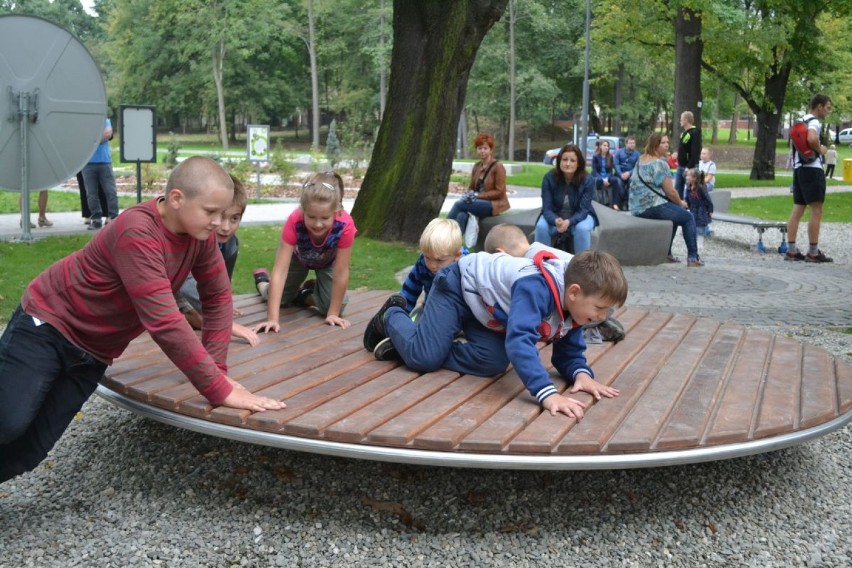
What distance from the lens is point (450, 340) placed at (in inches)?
169

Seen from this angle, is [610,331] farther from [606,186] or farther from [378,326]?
[606,186]

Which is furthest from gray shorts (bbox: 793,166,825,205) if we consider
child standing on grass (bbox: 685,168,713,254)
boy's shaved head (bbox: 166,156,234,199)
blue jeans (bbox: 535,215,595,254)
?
boy's shaved head (bbox: 166,156,234,199)

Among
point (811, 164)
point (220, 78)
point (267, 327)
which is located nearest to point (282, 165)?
point (811, 164)

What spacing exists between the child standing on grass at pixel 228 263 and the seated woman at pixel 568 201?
469 cm

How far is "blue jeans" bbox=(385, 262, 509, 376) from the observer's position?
13.9 feet

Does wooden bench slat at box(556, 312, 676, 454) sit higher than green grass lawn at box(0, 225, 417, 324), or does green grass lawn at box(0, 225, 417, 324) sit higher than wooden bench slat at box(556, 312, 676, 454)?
wooden bench slat at box(556, 312, 676, 454)

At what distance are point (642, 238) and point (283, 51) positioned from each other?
180 ft

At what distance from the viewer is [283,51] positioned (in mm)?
62312

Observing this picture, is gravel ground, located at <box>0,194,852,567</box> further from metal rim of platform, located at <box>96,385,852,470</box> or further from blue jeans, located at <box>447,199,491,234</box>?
blue jeans, located at <box>447,199,491,234</box>

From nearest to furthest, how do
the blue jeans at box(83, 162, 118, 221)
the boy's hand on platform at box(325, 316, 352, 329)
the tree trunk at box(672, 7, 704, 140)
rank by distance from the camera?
1. the boy's hand on platform at box(325, 316, 352, 329)
2. the blue jeans at box(83, 162, 118, 221)
3. the tree trunk at box(672, 7, 704, 140)

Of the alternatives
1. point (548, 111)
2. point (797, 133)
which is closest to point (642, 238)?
point (797, 133)

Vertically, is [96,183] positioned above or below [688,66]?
below

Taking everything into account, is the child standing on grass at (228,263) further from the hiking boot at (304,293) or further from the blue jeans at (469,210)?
the blue jeans at (469,210)

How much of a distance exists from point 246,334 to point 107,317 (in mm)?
1384
